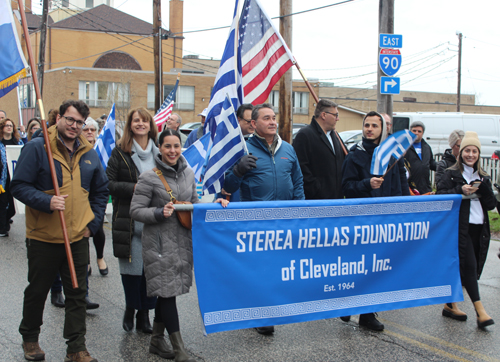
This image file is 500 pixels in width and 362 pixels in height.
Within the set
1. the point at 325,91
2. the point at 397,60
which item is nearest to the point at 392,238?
the point at 397,60

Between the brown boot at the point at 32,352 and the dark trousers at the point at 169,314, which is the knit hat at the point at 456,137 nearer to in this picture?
the dark trousers at the point at 169,314

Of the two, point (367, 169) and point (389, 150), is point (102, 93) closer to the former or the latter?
point (367, 169)

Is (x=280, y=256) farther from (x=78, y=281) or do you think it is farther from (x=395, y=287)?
(x=78, y=281)

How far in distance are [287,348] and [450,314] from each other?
193 centimetres

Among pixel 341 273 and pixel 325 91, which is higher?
pixel 325 91

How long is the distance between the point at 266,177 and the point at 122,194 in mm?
1343

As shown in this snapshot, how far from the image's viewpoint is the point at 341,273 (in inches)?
179

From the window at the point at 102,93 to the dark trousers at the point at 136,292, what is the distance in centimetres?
4217

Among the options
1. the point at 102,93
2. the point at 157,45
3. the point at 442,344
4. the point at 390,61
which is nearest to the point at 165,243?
the point at 442,344

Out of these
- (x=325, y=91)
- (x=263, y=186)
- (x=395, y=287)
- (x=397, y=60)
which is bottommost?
(x=395, y=287)

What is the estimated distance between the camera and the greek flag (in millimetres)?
4328

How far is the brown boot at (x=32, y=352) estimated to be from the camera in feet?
13.6

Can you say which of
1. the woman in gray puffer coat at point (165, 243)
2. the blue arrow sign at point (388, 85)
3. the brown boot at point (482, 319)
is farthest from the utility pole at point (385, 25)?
the woman in gray puffer coat at point (165, 243)

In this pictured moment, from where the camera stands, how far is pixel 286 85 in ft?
40.1
